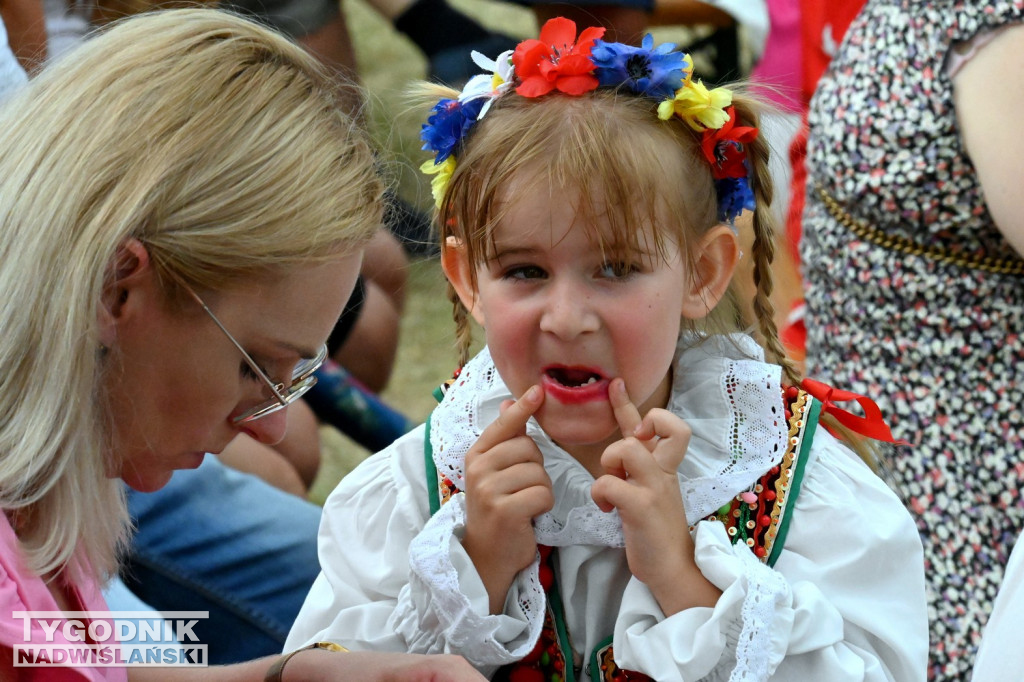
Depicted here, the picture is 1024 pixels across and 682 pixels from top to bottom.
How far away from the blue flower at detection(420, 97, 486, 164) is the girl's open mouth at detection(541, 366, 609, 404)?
36 cm

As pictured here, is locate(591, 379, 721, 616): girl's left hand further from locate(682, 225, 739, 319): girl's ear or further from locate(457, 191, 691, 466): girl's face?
locate(682, 225, 739, 319): girl's ear

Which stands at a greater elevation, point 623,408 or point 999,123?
point 999,123

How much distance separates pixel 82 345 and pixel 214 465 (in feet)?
3.84

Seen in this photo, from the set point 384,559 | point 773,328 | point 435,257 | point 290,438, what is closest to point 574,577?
point 384,559

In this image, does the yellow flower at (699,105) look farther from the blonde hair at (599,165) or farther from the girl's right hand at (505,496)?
the girl's right hand at (505,496)

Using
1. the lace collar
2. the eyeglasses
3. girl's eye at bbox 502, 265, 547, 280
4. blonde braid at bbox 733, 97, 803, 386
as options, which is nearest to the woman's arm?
blonde braid at bbox 733, 97, 803, 386

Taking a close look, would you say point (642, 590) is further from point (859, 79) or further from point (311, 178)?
point (859, 79)

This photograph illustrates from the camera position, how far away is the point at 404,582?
1.70 m

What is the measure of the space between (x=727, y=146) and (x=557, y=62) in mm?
263

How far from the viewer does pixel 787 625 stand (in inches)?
58.5

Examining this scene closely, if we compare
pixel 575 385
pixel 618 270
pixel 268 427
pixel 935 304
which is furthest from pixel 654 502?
pixel 935 304

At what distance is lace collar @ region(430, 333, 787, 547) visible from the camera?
1642 millimetres

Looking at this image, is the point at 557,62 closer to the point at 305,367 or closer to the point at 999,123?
the point at 305,367

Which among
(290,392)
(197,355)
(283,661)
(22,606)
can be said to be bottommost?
(283,661)
